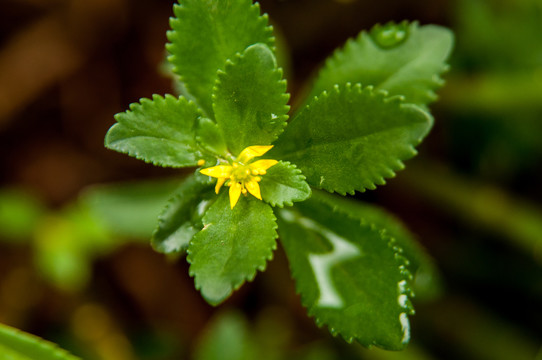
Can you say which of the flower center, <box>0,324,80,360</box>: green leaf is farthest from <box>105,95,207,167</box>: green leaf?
<box>0,324,80,360</box>: green leaf


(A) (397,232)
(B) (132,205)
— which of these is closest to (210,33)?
(A) (397,232)

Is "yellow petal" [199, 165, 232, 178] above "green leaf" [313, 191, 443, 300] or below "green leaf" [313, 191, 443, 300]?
above


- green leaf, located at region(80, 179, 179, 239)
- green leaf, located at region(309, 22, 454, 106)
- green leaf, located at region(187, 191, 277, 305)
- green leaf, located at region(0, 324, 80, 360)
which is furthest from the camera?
green leaf, located at region(80, 179, 179, 239)

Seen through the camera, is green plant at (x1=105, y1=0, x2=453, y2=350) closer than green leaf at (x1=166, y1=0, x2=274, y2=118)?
Yes

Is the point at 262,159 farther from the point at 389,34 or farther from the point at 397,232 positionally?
the point at 397,232

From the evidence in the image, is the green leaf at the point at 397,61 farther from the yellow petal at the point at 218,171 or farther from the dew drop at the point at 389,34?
the yellow petal at the point at 218,171

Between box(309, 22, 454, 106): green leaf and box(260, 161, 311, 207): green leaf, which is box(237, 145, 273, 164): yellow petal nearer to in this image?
box(260, 161, 311, 207): green leaf

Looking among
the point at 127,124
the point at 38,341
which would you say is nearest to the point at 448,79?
the point at 127,124

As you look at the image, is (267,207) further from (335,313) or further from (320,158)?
(335,313)
